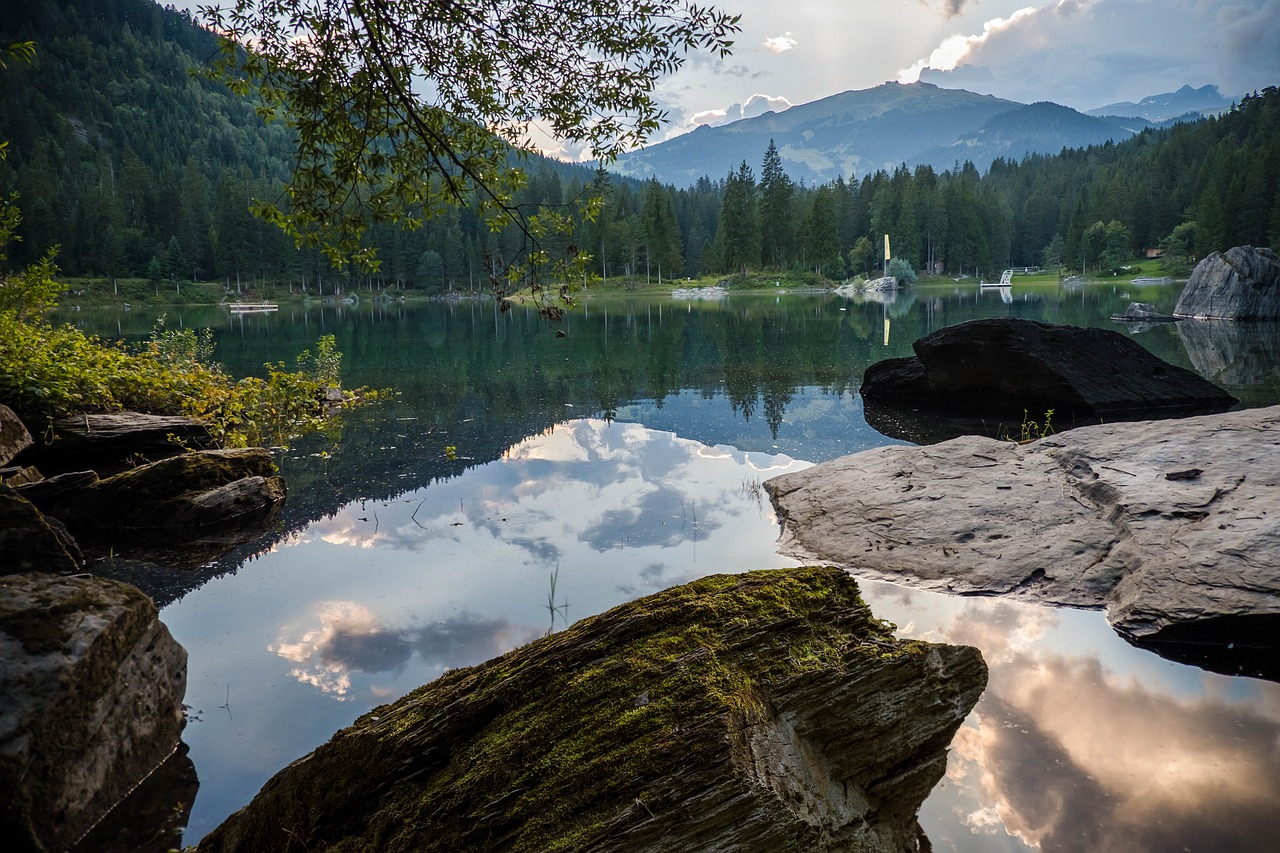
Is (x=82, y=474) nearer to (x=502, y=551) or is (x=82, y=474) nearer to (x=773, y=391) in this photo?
(x=502, y=551)

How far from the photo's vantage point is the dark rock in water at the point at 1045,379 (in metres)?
17.6

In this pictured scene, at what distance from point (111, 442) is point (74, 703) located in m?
9.33

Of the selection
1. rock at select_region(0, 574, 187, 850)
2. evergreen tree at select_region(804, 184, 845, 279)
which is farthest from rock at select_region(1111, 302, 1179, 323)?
evergreen tree at select_region(804, 184, 845, 279)

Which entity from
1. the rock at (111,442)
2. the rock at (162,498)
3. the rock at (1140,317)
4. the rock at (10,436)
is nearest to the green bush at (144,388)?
the rock at (111,442)

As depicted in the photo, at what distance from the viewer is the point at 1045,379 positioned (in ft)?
58.2

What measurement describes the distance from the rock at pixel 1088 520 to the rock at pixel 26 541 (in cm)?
880

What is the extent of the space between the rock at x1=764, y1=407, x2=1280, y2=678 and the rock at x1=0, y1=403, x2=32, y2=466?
10939 mm

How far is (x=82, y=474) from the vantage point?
10633 mm

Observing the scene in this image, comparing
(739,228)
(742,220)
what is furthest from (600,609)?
(742,220)

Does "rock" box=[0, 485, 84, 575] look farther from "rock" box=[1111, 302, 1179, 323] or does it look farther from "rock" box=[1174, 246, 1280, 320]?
"rock" box=[1174, 246, 1280, 320]

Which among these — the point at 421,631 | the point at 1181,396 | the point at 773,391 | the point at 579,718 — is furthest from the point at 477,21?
the point at 1181,396

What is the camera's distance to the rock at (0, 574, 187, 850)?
4094mm

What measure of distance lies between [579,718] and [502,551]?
6.29 meters

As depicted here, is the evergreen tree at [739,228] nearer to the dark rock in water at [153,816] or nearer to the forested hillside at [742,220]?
the forested hillside at [742,220]
